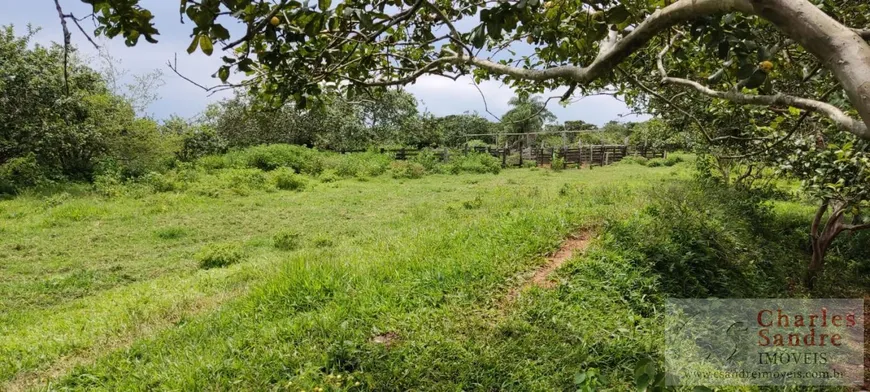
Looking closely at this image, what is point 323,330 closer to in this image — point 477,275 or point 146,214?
point 477,275

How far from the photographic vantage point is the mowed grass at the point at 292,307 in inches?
109

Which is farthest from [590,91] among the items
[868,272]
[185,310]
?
[868,272]

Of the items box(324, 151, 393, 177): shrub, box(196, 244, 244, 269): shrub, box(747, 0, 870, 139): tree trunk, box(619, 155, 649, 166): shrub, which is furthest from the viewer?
box(619, 155, 649, 166): shrub

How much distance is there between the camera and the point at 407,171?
1642 cm

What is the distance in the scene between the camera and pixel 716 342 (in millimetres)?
3387

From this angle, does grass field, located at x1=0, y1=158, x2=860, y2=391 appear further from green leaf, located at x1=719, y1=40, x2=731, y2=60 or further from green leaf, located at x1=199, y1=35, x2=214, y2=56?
green leaf, located at x1=199, y1=35, x2=214, y2=56

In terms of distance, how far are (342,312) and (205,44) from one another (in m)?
2.36

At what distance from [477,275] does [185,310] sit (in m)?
2.72

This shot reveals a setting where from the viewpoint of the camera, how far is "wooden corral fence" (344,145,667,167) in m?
21.3

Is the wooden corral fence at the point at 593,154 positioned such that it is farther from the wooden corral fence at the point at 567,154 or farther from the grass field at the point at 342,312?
the grass field at the point at 342,312

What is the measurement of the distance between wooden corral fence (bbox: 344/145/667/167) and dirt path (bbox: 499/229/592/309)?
15.4 metres

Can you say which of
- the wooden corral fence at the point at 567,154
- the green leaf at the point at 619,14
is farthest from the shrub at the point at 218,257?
the wooden corral fence at the point at 567,154

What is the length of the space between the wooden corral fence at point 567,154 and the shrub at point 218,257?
1452 cm

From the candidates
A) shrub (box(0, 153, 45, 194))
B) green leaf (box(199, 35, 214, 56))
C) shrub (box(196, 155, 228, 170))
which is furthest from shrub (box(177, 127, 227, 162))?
green leaf (box(199, 35, 214, 56))
